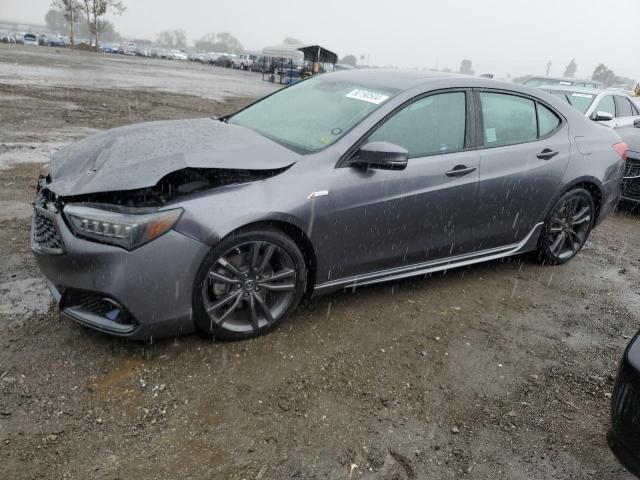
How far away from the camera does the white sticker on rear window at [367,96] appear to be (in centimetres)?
350

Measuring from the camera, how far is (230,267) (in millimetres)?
2928

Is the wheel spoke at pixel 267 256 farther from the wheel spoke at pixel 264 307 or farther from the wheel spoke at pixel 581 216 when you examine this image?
the wheel spoke at pixel 581 216

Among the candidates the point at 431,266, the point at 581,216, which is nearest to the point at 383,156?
the point at 431,266

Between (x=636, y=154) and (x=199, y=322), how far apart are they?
22.4ft

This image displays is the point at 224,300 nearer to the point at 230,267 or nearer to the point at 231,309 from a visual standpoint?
the point at 231,309

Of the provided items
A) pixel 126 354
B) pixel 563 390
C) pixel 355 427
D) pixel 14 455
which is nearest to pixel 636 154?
pixel 563 390

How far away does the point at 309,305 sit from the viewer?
3.70m

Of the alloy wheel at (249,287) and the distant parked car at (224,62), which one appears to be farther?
the distant parked car at (224,62)

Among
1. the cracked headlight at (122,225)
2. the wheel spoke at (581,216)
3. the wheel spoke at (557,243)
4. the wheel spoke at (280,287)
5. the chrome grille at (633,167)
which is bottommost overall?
the wheel spoke at (280,287)

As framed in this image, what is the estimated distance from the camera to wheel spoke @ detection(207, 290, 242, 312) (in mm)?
2934

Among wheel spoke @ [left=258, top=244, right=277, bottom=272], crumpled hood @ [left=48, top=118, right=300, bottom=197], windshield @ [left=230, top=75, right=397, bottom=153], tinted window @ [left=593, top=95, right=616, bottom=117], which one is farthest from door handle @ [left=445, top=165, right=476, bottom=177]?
tinted window @ [left=593, top=95, right=616, bottom=117]

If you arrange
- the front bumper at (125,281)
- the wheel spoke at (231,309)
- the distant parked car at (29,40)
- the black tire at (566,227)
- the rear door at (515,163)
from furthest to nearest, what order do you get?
1. the distant parked car at (29,40)
2. the black tire at (566,227)
3. the rear door at (515,163)
4. the wheel spoke at (231,309)
5. the front bumper at (125,281)

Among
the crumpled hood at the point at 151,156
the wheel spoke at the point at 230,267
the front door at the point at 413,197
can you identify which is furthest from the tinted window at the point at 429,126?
the wheel spoke at the point at 230,267

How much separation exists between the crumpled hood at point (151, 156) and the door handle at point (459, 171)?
114 cm
